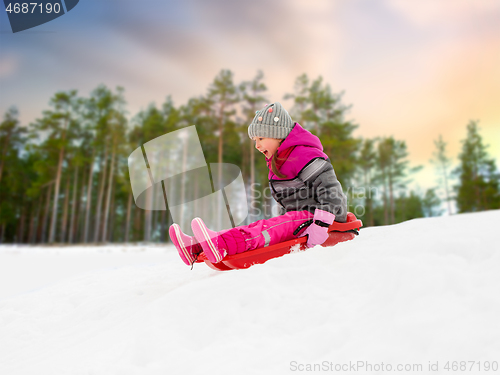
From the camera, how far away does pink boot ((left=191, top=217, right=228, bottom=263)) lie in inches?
70.8

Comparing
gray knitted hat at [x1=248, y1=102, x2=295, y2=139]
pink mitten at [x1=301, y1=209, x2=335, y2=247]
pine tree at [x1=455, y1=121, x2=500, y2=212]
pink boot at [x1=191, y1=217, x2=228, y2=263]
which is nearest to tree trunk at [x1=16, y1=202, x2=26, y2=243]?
gray knitted hat at [x1=248, y1=102, x2=295, y2=139]

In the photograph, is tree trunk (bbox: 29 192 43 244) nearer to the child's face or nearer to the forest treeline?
the forest treeline

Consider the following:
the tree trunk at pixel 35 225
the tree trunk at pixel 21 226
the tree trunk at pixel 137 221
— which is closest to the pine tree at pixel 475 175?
the tree trunk at pixel 137 221

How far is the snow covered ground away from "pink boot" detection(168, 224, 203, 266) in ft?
0.91

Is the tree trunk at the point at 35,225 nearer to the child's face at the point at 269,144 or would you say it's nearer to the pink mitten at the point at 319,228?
the child's face at the point at 269,144

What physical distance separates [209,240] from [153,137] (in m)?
19.1

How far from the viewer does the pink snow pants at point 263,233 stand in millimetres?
1928

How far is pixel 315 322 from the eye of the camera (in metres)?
1.26

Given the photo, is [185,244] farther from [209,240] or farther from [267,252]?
[267,252]

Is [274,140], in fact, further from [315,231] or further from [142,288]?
[142,288]

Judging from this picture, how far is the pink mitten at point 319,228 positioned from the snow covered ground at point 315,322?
190mm

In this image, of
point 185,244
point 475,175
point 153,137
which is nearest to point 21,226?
point 153,137

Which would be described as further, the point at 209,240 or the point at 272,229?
the point at 272,229

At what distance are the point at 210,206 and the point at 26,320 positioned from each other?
5.03 feet
